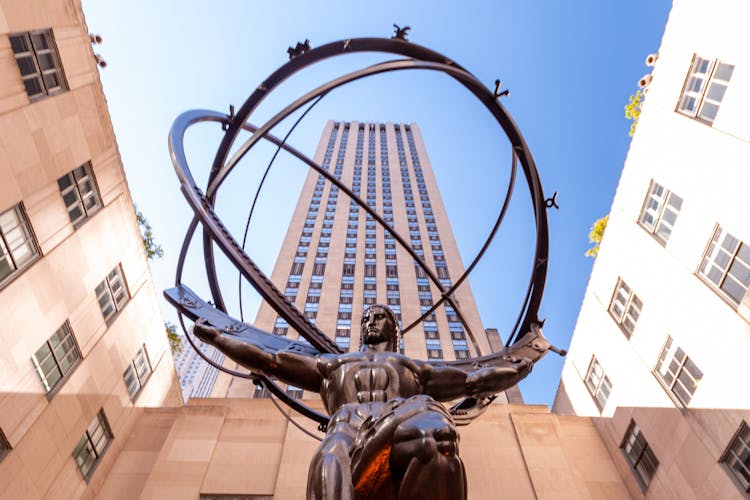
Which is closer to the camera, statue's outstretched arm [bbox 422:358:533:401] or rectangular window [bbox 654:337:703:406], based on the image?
statue's outstretched arm [bbox 422:358:533:401]

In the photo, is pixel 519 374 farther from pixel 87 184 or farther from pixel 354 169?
pixel 354 169

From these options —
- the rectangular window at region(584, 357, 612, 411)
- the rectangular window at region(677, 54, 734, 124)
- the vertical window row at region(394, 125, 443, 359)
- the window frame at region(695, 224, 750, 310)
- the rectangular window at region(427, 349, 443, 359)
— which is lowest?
the rectangular window at region(427, 349, 443, 359)

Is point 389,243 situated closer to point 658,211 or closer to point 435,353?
point 435,353

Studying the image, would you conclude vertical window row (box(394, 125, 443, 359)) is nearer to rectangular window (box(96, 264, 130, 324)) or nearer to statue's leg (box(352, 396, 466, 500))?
rectangular window (box(96, 264, 130, 324))

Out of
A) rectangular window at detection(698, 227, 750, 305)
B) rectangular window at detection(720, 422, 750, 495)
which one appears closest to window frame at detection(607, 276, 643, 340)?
rectangular window at detection(698, 227, 750, 305)

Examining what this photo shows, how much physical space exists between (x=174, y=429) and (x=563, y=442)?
9332mm

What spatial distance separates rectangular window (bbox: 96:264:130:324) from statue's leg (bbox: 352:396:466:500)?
392 inches

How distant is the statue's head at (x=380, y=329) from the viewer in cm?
561

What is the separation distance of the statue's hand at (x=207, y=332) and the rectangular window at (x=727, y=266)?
9533mm

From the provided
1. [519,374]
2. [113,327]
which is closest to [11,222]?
[113,327]

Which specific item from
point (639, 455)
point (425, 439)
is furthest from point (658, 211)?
point (425, 439)

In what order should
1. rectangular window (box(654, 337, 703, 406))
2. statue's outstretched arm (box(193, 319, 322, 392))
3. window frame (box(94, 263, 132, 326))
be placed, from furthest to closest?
window frame (box(94, 263, 132, 326))
rectangular window (box(654, 337, 703, 406))
statue's outstretched arm (box(193, 319, 322, 392))

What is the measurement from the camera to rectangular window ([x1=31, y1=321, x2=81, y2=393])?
898 cm

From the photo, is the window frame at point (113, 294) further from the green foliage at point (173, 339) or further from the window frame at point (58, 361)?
the green foliage at point (173, 339)
